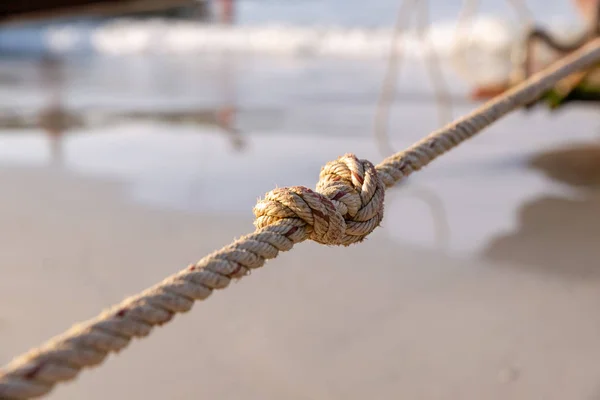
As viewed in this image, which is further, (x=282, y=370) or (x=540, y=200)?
(x=540, y=200)

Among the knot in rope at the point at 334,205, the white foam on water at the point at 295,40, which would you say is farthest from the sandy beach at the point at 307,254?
the white foam on water at the point at 295,40

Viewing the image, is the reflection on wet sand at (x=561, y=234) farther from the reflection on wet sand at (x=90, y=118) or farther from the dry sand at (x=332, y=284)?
the reflection on wet sand at (x=90, y=118)

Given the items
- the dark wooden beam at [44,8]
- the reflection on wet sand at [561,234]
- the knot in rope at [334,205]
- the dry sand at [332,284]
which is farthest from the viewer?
the dark wooden beam at [44,8]

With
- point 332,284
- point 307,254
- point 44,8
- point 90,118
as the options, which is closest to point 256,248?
point 332,284

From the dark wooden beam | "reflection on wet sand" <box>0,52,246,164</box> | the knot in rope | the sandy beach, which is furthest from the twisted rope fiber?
the dark wooden beam

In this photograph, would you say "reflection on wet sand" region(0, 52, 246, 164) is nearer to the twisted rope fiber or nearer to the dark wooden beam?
the twisted rope fiber

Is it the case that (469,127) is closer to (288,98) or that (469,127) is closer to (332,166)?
(332,166)

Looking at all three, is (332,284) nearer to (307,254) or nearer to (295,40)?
(307,254)

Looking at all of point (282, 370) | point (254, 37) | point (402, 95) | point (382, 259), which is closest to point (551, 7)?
point (254, 37)
